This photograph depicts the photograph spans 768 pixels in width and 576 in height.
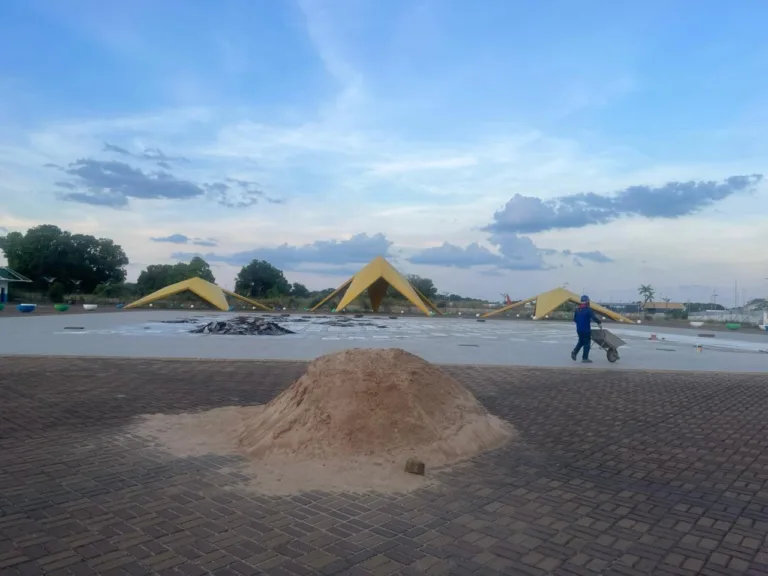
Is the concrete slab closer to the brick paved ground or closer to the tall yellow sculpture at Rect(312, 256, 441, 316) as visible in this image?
the brick paved ground

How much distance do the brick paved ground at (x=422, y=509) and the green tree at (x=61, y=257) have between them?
56003mm

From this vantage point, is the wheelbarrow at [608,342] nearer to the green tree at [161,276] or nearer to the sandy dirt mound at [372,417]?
the sandy dirt mound at [372,417]

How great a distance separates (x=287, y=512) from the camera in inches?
147

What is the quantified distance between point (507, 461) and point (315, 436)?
172 cm

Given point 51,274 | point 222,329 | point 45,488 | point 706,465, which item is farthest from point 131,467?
point 51,274

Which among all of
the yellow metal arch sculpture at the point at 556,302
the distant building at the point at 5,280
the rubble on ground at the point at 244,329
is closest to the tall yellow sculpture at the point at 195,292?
the distant building at the point at 5,280

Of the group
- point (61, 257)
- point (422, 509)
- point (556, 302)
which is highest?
point (61, 257)

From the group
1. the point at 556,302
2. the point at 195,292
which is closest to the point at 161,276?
the point at 195,292

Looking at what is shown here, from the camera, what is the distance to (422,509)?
381cm

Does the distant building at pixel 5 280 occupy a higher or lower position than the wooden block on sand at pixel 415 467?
higher

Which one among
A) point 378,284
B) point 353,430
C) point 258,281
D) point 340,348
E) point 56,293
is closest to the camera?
point 353,430

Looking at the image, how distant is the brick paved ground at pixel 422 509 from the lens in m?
3.04

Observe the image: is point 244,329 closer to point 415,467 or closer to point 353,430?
point 353,430

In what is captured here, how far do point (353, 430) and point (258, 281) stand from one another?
62.5 m
